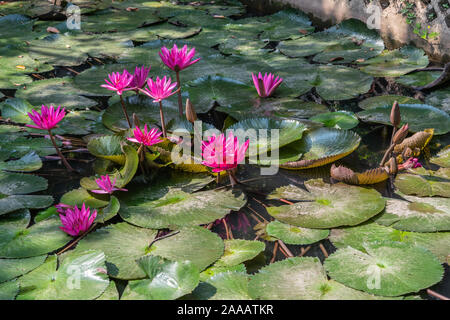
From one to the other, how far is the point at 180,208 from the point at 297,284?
0.57m

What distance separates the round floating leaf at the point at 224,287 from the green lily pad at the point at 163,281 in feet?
0.19

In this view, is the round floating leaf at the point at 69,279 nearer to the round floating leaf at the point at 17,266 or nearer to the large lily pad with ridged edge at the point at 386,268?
the round floating leaf at the point at 17,266

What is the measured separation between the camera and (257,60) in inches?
124

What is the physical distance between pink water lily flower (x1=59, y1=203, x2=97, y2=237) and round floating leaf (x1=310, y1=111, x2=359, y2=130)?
1245 millimetres

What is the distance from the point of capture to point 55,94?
269 centimetres

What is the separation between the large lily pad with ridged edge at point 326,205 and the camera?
5.28ft

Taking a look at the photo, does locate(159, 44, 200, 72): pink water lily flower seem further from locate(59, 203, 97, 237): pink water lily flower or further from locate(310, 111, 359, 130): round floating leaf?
locate(59, 203, 97, 237): pink water lily flower

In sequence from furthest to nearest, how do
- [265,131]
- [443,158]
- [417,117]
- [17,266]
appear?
[417,117] < [265,131] < [443,158] < [17,266]

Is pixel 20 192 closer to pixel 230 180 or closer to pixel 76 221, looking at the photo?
pixel 76 221

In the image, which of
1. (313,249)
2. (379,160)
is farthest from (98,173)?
(379,160)

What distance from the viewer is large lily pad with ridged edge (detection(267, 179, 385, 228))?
1608 millimetres

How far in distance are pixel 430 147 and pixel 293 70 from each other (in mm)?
1112

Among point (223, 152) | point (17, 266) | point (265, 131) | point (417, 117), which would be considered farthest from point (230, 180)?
point (417, 117)

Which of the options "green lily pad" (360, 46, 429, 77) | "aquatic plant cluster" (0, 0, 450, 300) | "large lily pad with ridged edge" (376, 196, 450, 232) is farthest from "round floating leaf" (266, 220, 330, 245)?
"green lily pad" (360, 46, 429, 77)
